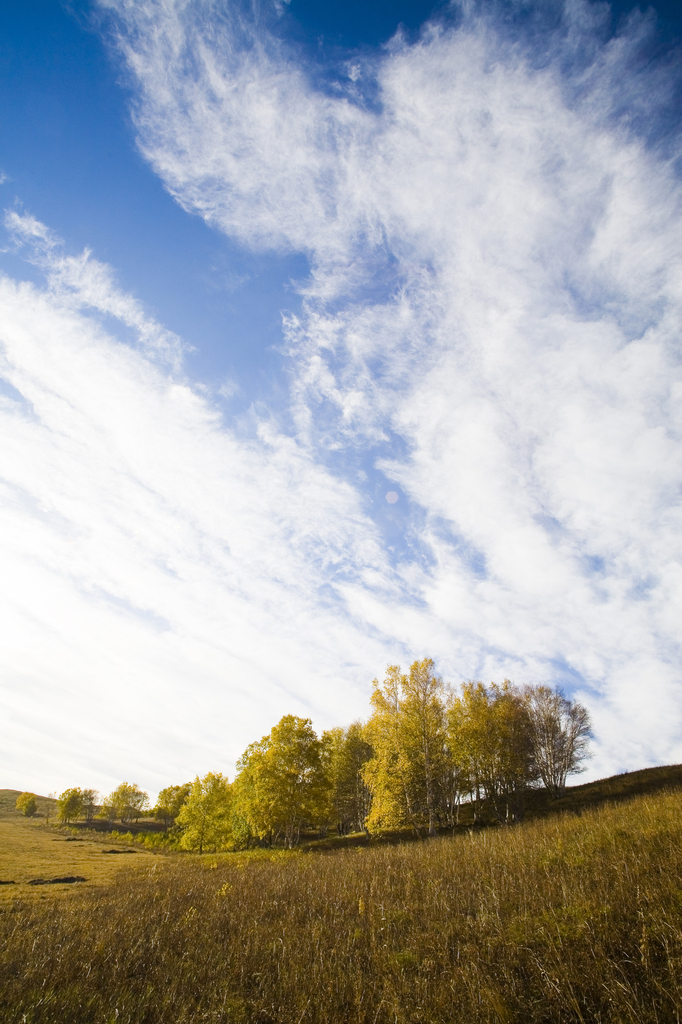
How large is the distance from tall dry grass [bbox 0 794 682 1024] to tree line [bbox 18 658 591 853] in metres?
17.2

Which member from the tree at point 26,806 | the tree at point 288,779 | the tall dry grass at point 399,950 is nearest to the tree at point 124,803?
the tree at point 26,806

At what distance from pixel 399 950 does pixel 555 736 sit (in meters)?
40.9

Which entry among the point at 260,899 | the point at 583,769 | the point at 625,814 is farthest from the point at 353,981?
the point at 583,769

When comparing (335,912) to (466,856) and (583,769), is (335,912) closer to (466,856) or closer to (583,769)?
(466,856)

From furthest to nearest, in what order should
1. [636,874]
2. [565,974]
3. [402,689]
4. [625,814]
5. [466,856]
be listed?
[402,689] < [625,814] < [466,856] < [636,874] < [565,974]

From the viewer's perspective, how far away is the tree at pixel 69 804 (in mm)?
81250

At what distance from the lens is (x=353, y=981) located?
486 centimetres

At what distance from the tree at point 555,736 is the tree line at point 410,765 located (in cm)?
9

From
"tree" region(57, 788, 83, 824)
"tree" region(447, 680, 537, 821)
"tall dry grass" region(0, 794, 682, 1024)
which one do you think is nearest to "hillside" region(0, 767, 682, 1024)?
"tall dry grass" region(0, 794, 682, 1024)

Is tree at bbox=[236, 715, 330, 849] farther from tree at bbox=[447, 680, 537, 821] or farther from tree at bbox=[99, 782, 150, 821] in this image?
tree at bbox=[99, 782, 150, 821]

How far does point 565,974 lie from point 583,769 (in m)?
43.5

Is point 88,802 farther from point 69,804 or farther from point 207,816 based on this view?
point 207,816

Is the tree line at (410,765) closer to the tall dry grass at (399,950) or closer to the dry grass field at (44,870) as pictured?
the dry grass field at (44,870)

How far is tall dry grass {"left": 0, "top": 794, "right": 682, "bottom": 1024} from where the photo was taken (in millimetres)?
4184
